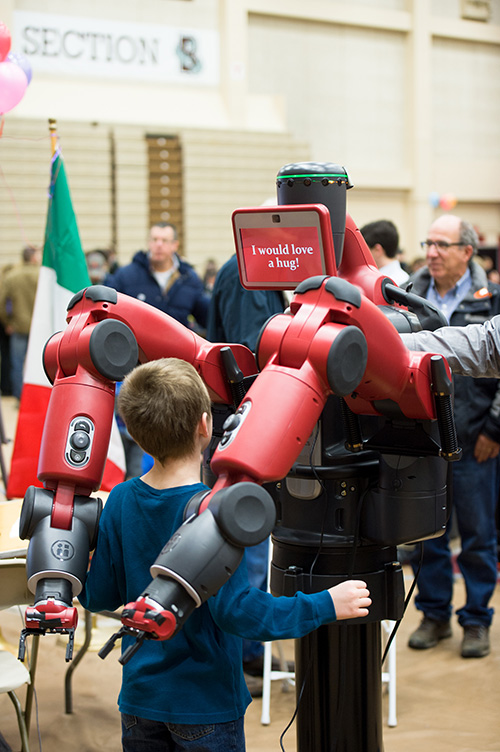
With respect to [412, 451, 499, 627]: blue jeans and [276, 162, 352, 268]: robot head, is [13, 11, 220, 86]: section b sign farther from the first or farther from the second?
[276, 162, 352, 268]: robot head

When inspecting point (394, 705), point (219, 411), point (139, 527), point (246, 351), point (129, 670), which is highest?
point (246, 351)

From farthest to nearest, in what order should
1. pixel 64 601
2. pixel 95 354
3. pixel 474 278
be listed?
pixel 474 278, pixel 95 354, pixel 64 601

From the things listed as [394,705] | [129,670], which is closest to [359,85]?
[394,705]

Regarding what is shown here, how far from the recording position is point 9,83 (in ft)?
13.3

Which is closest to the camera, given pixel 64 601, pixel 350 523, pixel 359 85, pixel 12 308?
pixel 64 601

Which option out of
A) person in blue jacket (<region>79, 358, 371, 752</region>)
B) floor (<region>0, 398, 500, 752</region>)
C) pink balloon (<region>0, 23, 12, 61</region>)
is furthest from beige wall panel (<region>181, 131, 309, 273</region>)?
person in blue jacket (<region>79, 358, 371, 752</region>)

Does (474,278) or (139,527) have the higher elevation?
(474,278)

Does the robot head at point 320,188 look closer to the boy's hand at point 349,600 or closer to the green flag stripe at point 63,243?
the boy's hand at point 349,600

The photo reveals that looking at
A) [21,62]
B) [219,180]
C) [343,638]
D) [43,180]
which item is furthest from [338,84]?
[343,638]

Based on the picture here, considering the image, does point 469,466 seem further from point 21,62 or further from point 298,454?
point 21,62

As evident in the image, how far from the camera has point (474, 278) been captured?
416cm

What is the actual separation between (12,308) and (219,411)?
810 centimetres

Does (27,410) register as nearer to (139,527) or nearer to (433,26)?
(139,527)

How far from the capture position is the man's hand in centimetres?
406
